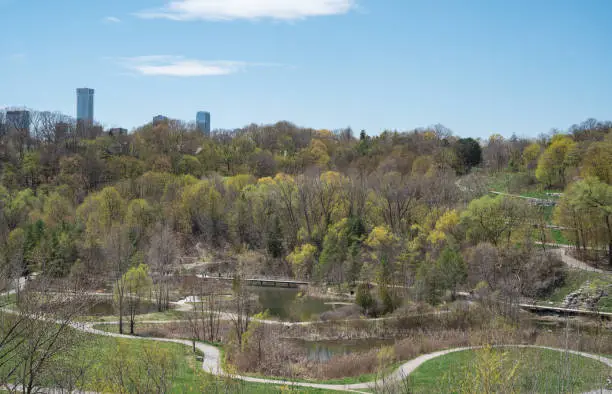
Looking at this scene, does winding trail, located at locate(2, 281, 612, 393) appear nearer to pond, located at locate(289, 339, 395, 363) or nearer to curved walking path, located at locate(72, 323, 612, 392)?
curved walking path, located at locate(72, 323, 612, 392)

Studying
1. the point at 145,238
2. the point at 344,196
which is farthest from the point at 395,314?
the point at 145,238

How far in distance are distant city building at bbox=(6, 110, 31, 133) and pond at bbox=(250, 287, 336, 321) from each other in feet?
178

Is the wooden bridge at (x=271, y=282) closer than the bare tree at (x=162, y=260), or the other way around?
the bare tree at (x=162, y=260)

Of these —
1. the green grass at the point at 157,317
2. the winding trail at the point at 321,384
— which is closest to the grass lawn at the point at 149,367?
the winding trail at the point at 321,384

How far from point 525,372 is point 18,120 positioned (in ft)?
285

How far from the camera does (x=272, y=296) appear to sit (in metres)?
43.2

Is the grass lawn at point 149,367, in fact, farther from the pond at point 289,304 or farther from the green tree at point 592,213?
the green tree at point 592,213

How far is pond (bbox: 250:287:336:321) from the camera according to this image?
36844 mm

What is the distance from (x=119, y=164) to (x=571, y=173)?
48.8m

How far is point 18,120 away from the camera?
292 ft

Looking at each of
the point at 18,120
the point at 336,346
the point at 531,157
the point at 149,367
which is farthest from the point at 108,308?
the point at 18,120

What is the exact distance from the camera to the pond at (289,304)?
36844 millimetres

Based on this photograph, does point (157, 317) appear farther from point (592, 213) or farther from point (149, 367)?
point (592, 213)

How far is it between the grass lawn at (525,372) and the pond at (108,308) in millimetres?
20028
